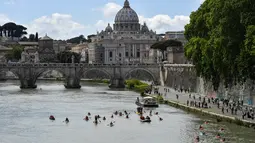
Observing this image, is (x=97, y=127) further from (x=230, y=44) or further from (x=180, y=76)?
(x=180, y=76)

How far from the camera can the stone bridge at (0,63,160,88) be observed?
90.8 meters

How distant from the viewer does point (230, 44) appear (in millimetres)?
46312

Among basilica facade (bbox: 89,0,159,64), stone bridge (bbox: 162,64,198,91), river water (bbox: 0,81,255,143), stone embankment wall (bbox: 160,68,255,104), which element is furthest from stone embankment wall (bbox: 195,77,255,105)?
basilica facade (bbox: 89,0,159,64)

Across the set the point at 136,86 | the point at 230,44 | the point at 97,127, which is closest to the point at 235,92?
the point at 230,44

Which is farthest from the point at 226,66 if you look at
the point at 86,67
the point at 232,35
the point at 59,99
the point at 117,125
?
the point at 86,67

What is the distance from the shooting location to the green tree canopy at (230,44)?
44.0 meters

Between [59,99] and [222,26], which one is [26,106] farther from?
[222,26]

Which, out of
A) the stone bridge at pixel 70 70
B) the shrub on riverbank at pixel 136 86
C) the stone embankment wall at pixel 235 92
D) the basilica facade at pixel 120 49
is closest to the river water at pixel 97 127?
the stone embankment wall at pixel 235 92

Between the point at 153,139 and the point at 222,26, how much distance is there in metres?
11.1

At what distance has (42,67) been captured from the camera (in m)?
92.6

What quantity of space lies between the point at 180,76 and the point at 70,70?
20.6 meters

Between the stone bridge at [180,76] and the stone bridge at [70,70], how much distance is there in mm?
5274

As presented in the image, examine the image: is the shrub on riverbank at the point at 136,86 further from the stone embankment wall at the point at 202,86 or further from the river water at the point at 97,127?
the river water at the point at 97,127

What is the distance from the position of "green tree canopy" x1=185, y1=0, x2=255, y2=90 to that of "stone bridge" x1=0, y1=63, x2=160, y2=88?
3727cm
